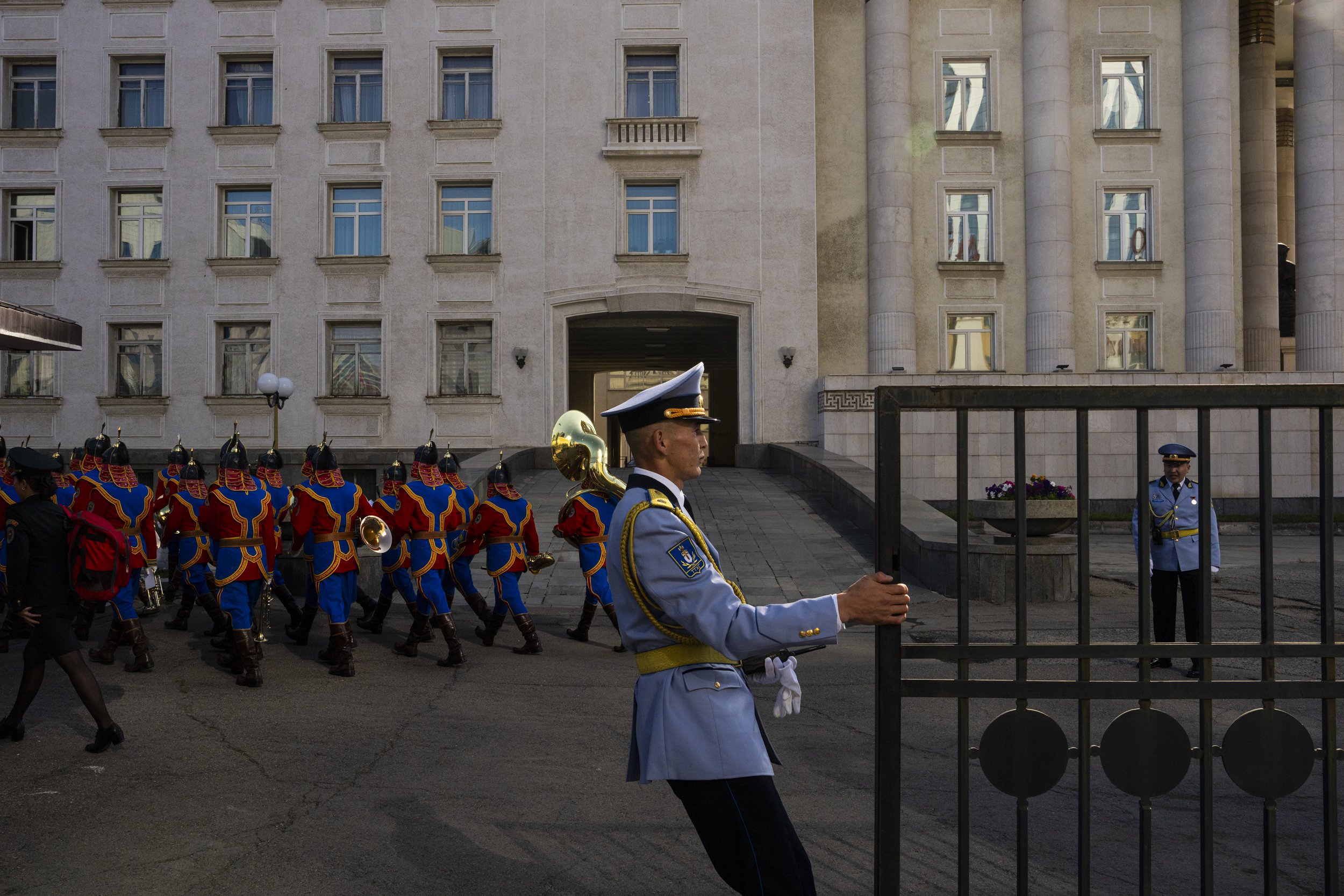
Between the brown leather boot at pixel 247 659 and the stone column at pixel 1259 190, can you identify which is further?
the stone column at pixel 1259 190

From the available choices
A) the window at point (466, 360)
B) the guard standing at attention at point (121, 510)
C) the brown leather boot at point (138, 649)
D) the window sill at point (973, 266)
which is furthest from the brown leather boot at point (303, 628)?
the window sill at point (973, 266)

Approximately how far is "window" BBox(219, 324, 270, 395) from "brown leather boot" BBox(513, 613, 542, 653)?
65.4 feet

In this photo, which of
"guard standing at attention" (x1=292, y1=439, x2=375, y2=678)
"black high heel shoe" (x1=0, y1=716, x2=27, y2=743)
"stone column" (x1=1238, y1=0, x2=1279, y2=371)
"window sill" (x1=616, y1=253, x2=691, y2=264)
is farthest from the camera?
"stone column" (x1=1238, y1=0, x2=1279, y2=371)

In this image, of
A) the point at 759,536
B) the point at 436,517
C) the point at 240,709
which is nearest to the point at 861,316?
the point at 759,536

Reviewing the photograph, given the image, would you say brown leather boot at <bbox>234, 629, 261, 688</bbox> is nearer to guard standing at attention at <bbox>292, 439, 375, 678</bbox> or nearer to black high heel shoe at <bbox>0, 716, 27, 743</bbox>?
guard standing at attention at <bbox>292, 439, 375, 678</bbox>

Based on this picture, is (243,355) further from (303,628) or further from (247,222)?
(303,628)

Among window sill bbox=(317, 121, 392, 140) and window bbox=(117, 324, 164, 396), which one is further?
window bbox=(117, 324, 164, 396)

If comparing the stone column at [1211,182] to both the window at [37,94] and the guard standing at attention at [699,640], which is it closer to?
the guard standing at attention at [699,640]

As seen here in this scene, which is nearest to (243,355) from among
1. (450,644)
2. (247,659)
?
(450,644)

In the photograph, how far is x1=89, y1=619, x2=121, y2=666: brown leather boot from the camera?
29.2 feet

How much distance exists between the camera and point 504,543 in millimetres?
10039

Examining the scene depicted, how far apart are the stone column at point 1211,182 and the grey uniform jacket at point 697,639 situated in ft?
87.7

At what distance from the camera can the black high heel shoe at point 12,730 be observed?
6.38 metres

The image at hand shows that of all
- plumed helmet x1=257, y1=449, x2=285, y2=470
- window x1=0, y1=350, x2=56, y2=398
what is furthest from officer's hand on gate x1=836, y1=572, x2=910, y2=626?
window x1=0, y1=350, x2=56, y2=398
